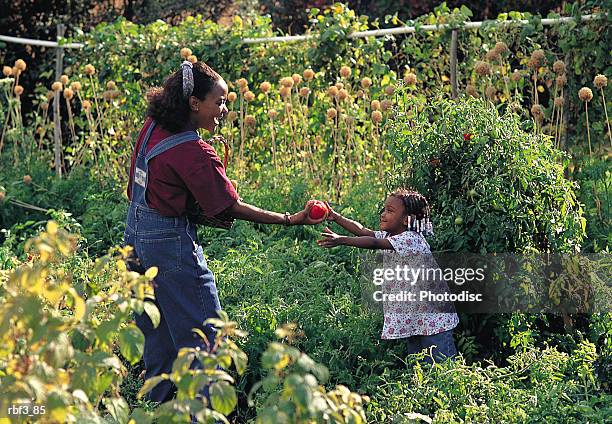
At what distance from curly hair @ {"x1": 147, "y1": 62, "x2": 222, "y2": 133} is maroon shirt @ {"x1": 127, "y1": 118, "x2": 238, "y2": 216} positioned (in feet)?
0.18

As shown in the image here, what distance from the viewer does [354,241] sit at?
14.4 feet

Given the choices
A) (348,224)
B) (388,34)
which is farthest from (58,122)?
(348,224)

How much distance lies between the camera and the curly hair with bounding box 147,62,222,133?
409 cm

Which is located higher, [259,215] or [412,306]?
[259,215]

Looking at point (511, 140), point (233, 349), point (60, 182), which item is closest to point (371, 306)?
point (511, 140)

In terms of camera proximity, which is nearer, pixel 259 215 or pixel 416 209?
pixel 259 215

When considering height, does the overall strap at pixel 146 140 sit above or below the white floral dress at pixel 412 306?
above

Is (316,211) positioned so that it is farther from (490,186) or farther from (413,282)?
(490,186)

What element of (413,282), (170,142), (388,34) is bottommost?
(413,282)

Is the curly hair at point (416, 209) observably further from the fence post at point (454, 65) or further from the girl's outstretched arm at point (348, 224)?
the fence post at point (454, 65)

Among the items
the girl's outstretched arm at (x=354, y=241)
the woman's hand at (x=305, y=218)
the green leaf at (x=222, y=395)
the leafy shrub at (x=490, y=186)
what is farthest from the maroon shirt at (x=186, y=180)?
the green leaf at (x=222, y=395)

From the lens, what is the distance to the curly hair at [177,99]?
4.09 meters

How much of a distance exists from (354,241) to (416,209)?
14.9 inches

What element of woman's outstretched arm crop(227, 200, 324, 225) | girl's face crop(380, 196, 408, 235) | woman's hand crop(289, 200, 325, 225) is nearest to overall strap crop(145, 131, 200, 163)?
woman's outstretched arm crop(227, 200, 324, 225)
